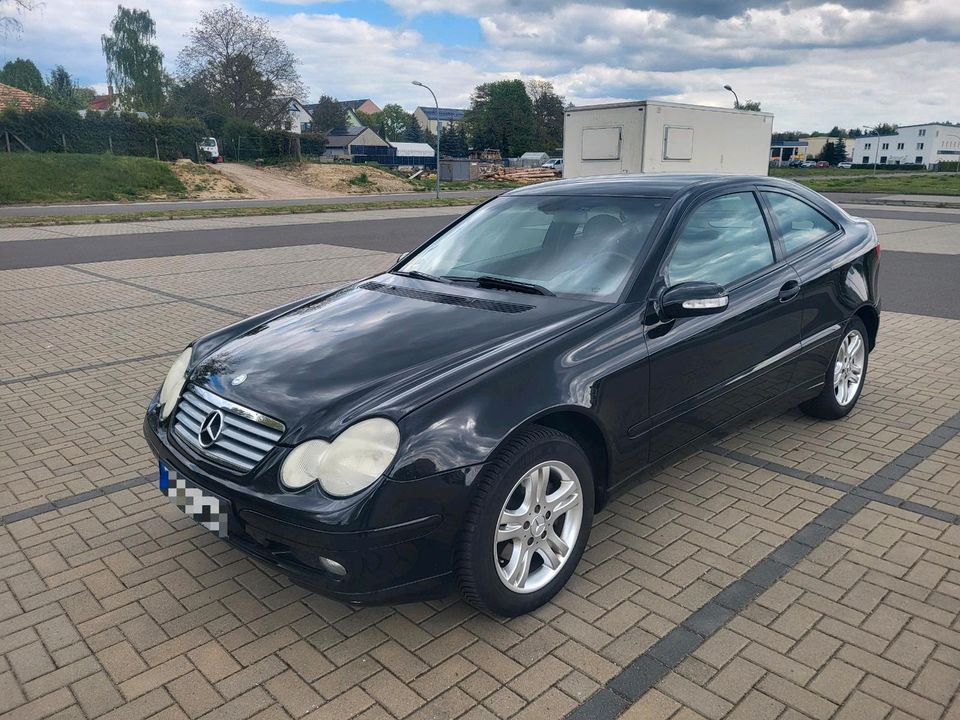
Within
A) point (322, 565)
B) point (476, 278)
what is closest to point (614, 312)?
point (476, 278)

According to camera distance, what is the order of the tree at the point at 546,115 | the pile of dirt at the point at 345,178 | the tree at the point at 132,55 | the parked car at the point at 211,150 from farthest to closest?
the tree at the point at 546,115 < the tree at the point at 132,55 < the parked car at the point at 211,150 < the pile of dirt at the point at 345,178

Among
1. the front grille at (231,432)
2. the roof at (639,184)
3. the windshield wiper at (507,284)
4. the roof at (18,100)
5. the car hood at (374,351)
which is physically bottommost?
the front grille at (231,432)

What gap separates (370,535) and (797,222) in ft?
10.9

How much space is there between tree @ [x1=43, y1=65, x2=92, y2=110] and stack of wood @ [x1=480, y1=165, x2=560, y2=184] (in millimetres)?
25065

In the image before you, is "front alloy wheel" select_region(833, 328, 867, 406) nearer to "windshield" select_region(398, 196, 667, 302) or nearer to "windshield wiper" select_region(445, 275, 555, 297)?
"windshield" select_region(398, 196, 667, 302)

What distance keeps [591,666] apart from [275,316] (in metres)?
2.29

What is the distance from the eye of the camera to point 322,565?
8.54ft

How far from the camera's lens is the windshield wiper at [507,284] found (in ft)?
11.9

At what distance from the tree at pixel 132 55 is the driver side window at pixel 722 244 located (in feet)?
251

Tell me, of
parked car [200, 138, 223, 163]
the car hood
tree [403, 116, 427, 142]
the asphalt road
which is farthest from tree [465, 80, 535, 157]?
the car hood

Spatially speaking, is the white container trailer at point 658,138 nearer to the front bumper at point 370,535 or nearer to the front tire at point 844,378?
the front tire at point 844,378

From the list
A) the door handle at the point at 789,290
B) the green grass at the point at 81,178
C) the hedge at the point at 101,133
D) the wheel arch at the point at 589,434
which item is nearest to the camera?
the wheel arch at the point at 589,434

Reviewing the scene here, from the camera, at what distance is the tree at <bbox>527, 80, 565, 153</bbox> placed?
93312 millimetres

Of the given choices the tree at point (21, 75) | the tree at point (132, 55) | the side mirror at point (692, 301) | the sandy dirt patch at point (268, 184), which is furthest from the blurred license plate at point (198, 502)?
the tree at point (21, 75)
